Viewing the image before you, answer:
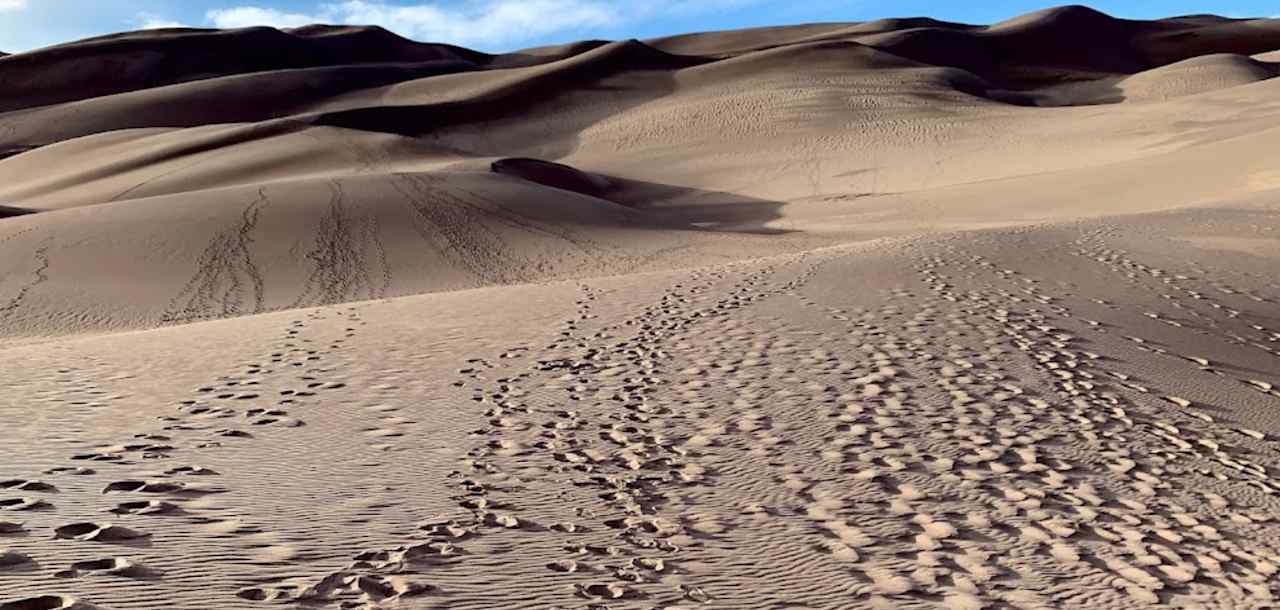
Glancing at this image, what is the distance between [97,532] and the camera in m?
3.99

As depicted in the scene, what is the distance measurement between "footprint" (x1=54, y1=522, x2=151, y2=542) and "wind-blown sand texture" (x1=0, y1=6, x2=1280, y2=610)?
2 centimetres

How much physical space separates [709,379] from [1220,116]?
1283 inches

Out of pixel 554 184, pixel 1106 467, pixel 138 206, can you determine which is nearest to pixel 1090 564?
pixel 1106 467

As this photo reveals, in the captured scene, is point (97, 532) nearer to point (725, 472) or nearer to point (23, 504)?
point (23, 504)

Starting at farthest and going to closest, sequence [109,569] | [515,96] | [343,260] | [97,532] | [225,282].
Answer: [515,96] → [343,260] → [225,282] → [97,532] → [109,569]

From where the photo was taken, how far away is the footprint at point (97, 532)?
3.94 meters

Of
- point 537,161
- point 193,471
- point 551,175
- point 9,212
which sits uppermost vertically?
point 537,161

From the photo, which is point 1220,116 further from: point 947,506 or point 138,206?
point 947,506

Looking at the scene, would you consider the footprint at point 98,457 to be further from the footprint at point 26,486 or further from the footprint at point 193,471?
the footprint at point 26,486

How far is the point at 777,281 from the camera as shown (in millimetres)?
11008

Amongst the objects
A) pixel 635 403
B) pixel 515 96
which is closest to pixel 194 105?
pixel 515 96

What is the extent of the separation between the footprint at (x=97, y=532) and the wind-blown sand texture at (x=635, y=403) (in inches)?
0.9

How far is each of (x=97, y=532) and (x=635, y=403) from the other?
10.9ft

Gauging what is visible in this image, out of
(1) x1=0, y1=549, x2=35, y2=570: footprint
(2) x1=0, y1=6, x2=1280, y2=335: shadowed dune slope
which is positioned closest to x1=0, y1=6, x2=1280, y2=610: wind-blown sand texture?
(1) x1=0, y1=549, x2=35, y2=570: footprint
